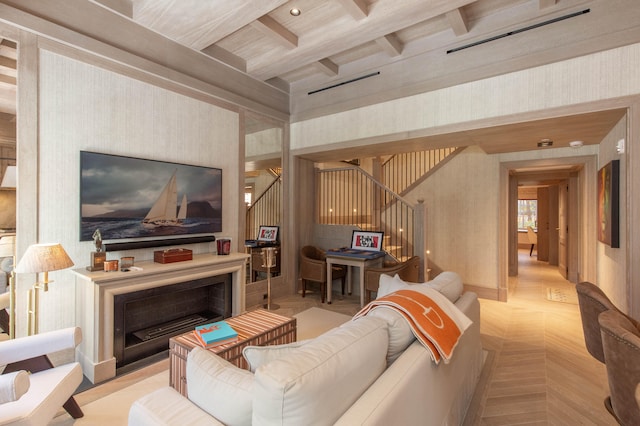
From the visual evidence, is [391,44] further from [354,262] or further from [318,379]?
[318,379]

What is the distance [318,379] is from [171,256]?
2656mm

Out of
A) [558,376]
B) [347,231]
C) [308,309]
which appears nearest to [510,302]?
[558,376]

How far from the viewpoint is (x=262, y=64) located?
4062 mm

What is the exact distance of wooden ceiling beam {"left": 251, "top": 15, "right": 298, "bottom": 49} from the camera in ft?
10.7

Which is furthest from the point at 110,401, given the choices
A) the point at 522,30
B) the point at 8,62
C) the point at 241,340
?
the point at 522,30

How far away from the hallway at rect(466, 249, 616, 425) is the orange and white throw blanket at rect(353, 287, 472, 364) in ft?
2.81

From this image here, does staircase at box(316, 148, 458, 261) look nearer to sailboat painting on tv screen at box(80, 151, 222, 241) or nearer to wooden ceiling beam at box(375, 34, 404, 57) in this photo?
wooden ceiling beam at box(375, 34, 404, 57)

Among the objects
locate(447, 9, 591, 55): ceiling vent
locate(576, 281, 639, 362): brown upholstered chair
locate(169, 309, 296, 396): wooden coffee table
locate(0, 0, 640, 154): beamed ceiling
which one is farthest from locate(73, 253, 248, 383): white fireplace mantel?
locate(447, 9, 591, 55): ceiling vent

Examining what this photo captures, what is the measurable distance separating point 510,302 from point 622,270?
1.85 m

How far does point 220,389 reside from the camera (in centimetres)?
112

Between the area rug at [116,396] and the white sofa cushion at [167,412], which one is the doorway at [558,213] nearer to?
the area rug at [116,396]

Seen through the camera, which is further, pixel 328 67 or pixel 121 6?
pixel 328 67

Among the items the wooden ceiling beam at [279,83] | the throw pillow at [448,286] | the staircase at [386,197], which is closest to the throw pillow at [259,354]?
the throw pillow at [448,286]

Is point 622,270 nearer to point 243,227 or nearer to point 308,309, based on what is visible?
point 308,309
